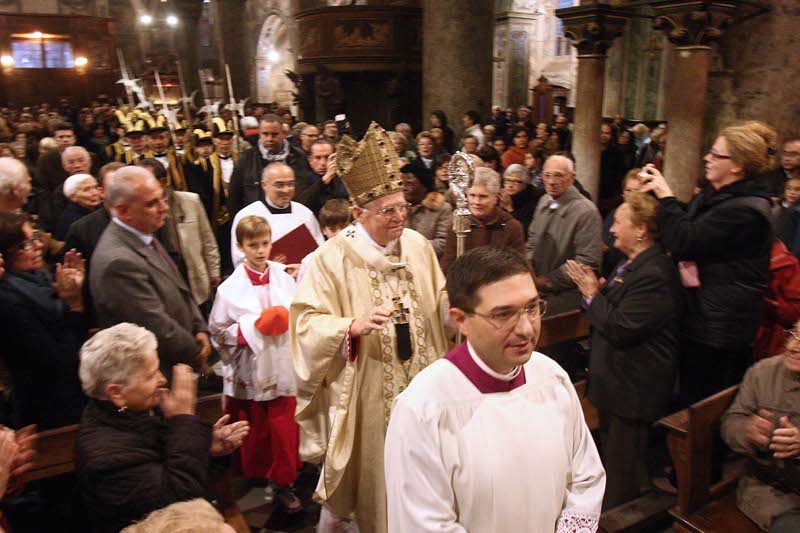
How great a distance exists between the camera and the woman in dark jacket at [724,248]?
3.13 m

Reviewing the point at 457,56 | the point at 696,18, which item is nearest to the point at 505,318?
the point at 696,18

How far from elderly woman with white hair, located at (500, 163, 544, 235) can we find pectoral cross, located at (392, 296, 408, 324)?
2704mm

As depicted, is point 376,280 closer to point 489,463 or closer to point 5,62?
point 489,463

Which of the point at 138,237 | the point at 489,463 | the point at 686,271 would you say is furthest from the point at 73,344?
the point at 686,271

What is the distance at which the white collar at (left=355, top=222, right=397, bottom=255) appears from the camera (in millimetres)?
2785

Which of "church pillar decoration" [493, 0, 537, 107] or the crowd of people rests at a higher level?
"church pillar decoration" [493, 0, 537, 107]

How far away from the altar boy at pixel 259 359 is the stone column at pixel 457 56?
26.3 feet

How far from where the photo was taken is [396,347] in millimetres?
2717

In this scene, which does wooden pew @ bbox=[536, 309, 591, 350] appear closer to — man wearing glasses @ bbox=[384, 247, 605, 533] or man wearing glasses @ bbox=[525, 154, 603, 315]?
man wearing glasses @ bbox=[525, 154, 603, 315]

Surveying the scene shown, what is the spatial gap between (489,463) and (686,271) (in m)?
2.23

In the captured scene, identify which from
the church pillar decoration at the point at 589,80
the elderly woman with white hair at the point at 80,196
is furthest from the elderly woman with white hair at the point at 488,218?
the church pillar decoration at the point at 589,80

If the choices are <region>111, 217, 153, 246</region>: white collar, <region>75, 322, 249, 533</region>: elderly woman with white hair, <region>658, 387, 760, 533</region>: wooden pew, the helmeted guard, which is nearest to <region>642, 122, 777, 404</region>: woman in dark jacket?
<region>658, 387, 760, 533</region>: wooden pew

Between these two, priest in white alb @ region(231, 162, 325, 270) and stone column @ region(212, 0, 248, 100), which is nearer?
priest in white alb @ region(231, 162, 325, 270)

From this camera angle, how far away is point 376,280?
2.80 meters
